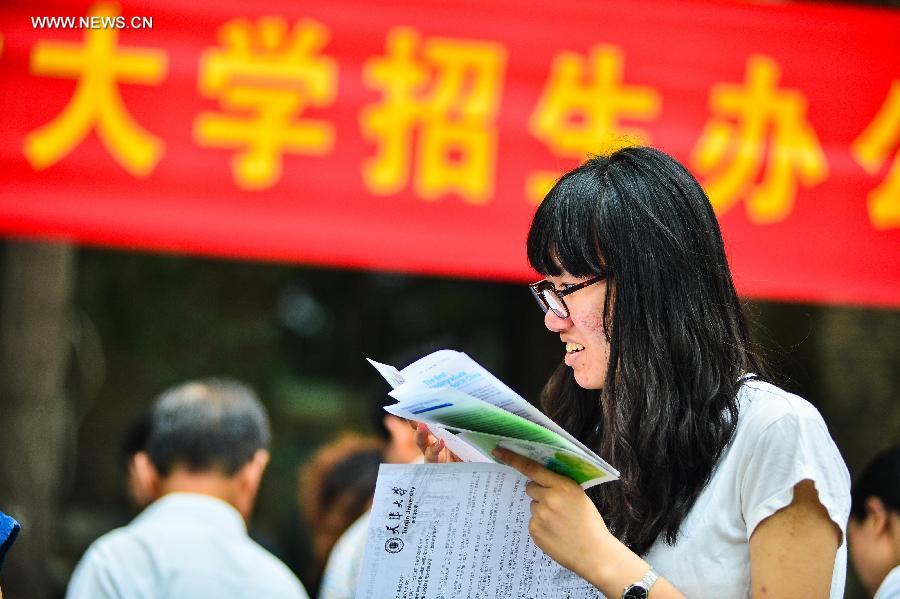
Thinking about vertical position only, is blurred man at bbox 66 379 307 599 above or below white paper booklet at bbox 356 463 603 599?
below

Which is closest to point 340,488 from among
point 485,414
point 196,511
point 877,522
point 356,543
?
point 356,543

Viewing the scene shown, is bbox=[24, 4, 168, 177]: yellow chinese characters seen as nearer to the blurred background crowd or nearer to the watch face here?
the blurred background crowd

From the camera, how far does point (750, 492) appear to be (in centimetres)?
158

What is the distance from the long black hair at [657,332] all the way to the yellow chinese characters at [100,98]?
1.93 meters

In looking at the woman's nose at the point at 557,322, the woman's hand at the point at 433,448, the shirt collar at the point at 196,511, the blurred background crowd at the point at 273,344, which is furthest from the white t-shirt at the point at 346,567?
the woman's nose at the point at 557,322

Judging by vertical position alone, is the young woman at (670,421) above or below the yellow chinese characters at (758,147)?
below

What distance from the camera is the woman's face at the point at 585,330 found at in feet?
5.64

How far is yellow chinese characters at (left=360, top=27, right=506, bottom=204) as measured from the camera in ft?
11.2

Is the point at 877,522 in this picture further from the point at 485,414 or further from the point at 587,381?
the point at 485,414

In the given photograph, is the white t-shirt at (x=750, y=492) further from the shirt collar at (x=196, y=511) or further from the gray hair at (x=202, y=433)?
the gray hair at (x=202, y=433)

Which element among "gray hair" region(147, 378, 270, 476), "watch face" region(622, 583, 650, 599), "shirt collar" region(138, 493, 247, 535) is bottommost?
"shirt collar" region(138, 493, 247, 535)

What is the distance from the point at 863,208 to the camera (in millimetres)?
3551

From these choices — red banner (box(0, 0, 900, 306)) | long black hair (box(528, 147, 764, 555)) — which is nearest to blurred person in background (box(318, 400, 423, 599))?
red banner (box(0, 0, 900, 306))

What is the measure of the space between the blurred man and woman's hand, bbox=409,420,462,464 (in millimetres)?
818
